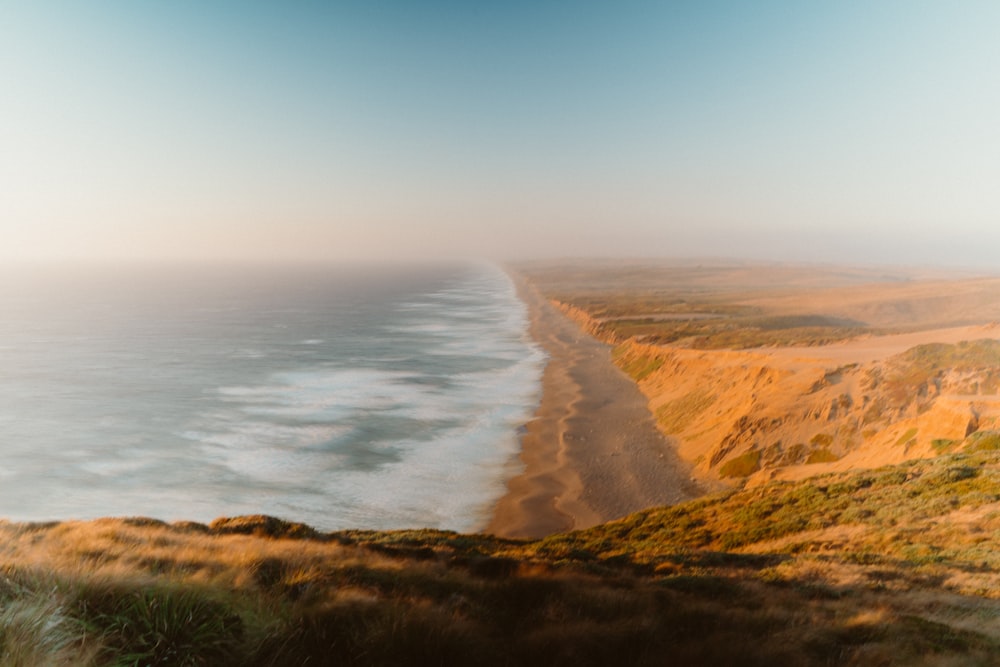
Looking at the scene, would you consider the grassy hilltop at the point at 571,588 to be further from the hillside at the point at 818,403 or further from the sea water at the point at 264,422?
the sea water at the point at 264,422

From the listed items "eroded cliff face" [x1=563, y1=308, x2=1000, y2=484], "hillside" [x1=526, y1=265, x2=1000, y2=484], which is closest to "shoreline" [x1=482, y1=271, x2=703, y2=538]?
"hillside" [x1=526, y1=265, x2=1000, y2=484]

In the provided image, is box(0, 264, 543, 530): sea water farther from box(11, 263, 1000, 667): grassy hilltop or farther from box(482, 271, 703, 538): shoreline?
box(11, 263, 1000, 667): grassy hilltop

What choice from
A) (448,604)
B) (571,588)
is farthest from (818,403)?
(448,604)

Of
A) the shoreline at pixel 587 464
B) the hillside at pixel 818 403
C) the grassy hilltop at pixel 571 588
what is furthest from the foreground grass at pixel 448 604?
the hillside at pixel 818 403

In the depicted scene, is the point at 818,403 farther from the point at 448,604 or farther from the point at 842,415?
the point at 448,604

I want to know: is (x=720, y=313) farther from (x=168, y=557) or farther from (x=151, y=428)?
(x=168, y=557)
